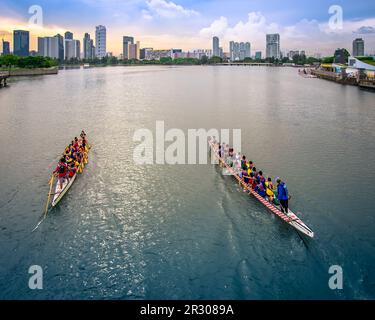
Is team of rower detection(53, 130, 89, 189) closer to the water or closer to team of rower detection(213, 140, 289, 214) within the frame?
the water

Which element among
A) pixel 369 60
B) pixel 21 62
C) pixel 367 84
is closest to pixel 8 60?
pixel 21 62

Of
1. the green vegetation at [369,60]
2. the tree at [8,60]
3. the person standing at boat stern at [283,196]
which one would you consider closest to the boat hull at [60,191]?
the person standing at boat stern at [283,196]

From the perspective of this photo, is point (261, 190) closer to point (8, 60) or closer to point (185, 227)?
point (185, 227)

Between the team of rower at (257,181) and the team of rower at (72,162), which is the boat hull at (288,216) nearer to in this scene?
the team of rower at (257,181)

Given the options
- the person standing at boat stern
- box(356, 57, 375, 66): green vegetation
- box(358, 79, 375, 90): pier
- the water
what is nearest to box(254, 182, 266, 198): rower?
the water

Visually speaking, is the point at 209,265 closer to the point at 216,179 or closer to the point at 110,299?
the point at 110,299
